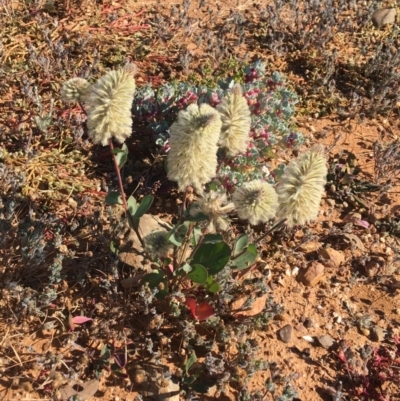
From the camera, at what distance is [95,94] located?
9.24 ft

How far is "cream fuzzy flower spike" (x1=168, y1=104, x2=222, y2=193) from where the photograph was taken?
2.70m

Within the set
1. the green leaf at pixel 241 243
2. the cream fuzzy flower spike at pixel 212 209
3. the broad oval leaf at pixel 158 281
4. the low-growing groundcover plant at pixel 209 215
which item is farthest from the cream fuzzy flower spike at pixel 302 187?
the broad oval leaf at pixel 158 281

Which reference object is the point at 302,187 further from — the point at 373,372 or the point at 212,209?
the point at 373,372

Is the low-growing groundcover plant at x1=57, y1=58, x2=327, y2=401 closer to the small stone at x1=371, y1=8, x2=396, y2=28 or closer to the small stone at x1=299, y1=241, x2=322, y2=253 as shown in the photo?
the small stone at x1=299, y1=241, x2=322, y2=253

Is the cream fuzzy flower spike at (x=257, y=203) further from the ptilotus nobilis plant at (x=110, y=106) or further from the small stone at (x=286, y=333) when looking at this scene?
the small stone at (x=286, y=333)

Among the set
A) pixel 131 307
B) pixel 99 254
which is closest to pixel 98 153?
pixel 99 254

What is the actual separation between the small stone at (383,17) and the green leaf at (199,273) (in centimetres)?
511

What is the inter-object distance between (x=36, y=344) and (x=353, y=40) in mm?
5319

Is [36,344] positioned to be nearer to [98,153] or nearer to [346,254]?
[98,153]

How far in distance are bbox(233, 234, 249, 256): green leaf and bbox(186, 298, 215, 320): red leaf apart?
0.40 meters

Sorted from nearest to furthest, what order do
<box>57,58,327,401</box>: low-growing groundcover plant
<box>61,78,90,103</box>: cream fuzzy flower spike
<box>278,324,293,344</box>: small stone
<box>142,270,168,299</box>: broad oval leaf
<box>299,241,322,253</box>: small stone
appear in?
<box>57,58,327,401</box>: low-growing groundcover plant, <box>61,78,90,103</box>: cream fuzzy flower spike, <box>142,270,168,299</box>: broad oval leaf, <box>278,324,293,344</box>: small stone, <box>299,241,322,253</box>: small stone

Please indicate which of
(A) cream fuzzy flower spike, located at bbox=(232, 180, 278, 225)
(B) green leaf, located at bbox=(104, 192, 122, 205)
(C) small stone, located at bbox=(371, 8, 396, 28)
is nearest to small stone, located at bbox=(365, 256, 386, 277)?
(A) cream fuzzy flower spike, located at bbox=(232, 180, 278, 225)

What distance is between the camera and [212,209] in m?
2.91

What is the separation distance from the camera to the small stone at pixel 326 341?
3772 millimetres
